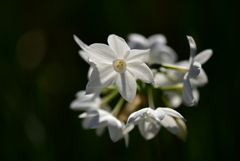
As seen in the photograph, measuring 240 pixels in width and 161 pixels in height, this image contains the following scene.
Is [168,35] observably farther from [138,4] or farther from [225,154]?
[225,154]

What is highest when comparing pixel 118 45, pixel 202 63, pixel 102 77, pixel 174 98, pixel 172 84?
pixel 118 45

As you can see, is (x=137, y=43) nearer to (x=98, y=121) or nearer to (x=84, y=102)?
(x=84, y=102)

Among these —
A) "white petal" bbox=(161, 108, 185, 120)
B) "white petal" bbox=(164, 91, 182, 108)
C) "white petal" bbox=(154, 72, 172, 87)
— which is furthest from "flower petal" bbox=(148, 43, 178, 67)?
"white petal" bbox=(161, 108, 185, 120)

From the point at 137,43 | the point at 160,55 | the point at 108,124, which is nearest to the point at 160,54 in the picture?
the point at 160,55

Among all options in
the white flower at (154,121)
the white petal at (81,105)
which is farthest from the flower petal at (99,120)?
the white petal at (81,105)

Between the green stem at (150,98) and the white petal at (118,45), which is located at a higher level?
the white petal at (118,45)

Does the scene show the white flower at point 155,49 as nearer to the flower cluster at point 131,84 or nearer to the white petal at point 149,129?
the flower cluster at point 131,84

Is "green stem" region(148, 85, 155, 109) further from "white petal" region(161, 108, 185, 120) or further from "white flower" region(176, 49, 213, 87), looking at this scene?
"white flower" region(176, 49, 213, 87)

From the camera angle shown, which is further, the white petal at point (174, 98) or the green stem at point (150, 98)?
the white petal at point (174, 98)
